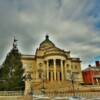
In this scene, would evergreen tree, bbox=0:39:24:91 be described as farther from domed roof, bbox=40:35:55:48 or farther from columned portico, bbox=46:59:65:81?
domed roof, bbox=40:35:55:48

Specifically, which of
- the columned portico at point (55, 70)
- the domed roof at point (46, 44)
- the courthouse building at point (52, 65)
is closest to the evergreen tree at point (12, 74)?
the courthouse building at point (52, 65)

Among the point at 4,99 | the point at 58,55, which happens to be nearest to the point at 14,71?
the point at 4,99

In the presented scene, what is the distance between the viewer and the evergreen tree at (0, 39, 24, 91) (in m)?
38.7

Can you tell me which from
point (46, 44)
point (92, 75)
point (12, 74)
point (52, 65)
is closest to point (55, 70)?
point (52, 65)

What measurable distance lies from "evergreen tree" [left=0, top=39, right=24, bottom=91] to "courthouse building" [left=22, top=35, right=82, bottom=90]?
63.0 ft

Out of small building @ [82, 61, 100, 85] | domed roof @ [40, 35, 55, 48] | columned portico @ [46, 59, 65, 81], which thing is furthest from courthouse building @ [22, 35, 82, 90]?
small building @ [82, 61, 100, 85]

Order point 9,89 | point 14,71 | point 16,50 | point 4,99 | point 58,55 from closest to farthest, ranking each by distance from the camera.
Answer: point 4,99
point 9,89
point 14,71
point 16,50
point 58,55

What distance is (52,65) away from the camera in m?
65.8

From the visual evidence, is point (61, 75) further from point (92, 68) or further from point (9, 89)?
point (9, 89)

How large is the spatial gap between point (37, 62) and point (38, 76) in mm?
4168

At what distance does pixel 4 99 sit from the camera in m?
32.2

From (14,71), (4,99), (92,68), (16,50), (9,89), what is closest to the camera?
(4,99)

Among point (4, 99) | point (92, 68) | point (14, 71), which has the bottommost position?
point (4, 99)

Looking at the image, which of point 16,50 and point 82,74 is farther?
point 82,74
